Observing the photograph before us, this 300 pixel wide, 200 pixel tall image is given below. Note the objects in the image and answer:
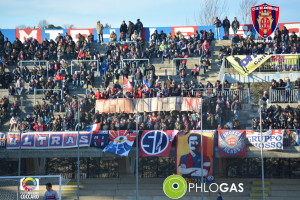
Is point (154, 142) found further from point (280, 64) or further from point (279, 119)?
point (280, 64)

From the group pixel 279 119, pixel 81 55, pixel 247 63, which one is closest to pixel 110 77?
pixel 81 55

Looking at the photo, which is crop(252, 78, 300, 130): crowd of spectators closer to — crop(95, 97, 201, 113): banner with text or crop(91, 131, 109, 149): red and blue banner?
crop(95, 97, 201, 113): banner with text

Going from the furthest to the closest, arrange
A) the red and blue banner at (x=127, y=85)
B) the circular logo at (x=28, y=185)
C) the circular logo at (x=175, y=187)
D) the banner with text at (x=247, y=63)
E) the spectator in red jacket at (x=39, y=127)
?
the banner with text at (x=247, y=63) < the red and blue banner at (x=127, y=85) < the spectator in red jacket at (x=39, y=127) < the circular logo at (x=175, y=187) < the circular logo at (x=28, y=185)

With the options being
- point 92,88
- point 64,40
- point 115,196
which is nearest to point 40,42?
point 64,40

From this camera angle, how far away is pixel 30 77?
38000 mm

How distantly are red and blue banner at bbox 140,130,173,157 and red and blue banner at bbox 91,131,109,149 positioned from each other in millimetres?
1920

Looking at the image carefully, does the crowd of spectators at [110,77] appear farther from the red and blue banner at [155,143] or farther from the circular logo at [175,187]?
the circular logo at [175,187]

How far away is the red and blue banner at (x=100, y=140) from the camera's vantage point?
96.5 feet

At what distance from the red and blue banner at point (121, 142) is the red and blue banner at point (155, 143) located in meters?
0.59

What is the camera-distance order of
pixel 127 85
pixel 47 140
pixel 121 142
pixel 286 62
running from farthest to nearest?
1. pixel 286 62
2. pixel 127 85
3. pixel 47 140
4. pixel 121 142

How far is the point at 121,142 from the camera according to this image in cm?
2916

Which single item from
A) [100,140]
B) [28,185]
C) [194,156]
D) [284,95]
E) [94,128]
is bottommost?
[28,185]

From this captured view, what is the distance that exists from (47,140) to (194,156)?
25.2 ft

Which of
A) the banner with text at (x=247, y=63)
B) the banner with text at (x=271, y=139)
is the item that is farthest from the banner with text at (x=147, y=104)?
the banner with text at (x=247, y=63)
